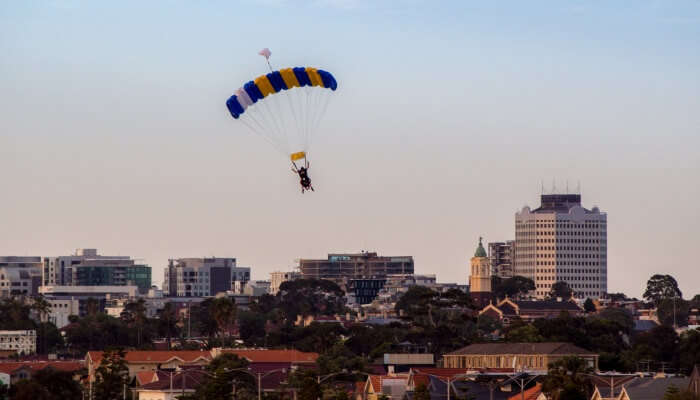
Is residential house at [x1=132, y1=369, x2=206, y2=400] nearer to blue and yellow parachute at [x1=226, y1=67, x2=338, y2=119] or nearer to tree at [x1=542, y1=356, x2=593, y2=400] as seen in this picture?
tree at [x1=542, y1=356, x2=593, y2=400]

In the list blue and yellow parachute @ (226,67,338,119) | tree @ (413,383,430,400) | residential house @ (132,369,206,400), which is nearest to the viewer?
blue and yellow parachute @ (226,67,338,119)

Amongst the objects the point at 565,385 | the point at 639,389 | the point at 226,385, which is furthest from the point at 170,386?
the point at 639,389

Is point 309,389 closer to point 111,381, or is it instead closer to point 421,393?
point 421,393

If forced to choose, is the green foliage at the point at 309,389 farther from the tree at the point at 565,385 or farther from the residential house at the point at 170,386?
the residential house at the point at 170,386

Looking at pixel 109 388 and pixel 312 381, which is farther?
pixel 109 388

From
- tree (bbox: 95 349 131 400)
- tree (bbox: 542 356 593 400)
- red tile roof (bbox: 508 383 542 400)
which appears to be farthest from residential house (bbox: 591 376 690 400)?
tree (bbox: 95 349 131 400)

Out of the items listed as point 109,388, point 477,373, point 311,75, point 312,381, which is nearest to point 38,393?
point 109,388

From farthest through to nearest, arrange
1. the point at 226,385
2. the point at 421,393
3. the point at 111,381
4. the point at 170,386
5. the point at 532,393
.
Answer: the point at 170,386, the point at 111,381, the point at 226,385, the point at 532,393, the point at 421,393

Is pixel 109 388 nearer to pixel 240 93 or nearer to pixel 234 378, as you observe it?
pixel 234 378
